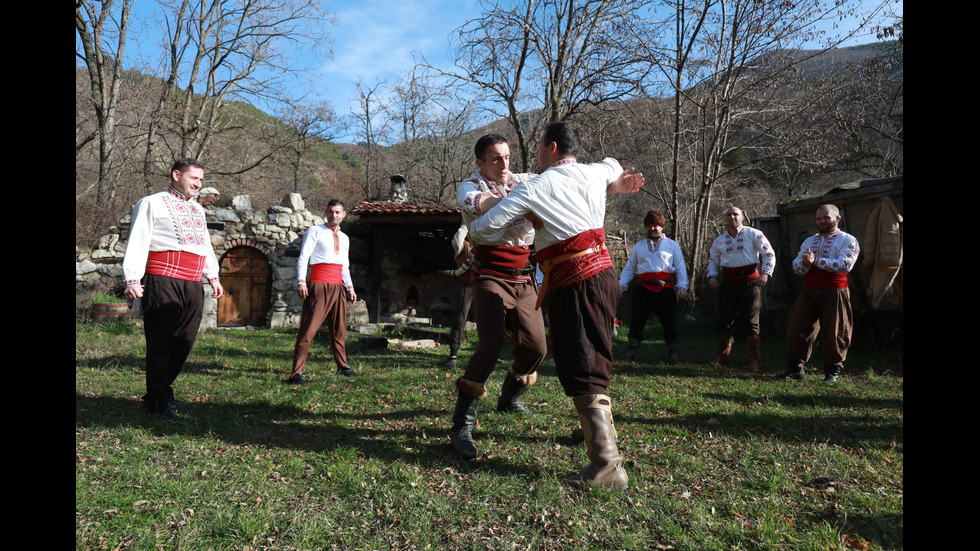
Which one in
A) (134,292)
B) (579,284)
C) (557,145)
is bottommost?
(134,292)

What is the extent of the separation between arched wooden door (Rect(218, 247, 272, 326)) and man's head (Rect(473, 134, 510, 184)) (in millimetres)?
10619

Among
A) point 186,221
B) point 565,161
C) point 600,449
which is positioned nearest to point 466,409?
point 600,449

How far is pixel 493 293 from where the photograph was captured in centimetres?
327

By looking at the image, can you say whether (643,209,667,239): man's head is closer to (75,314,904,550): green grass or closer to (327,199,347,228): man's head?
(75,314,904,550): green grass

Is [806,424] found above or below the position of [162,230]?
below

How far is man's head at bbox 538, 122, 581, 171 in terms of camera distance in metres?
3.01

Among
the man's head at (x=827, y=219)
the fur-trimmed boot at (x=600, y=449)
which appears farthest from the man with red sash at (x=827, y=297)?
the fur-trimmed boot at (x=600, y=449)

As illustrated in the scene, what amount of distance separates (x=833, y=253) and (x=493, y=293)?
13.6 ft

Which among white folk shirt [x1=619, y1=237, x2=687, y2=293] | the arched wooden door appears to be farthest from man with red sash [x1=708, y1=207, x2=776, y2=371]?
the arched wooden door

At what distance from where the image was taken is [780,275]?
8.50 metres

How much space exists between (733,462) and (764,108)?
10629 millimetres

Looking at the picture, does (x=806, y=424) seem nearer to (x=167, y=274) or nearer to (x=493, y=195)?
(x=493, y=195)
